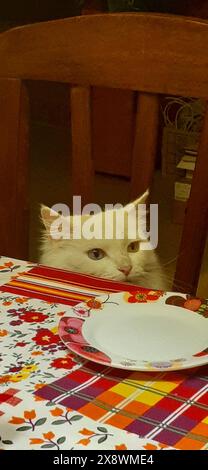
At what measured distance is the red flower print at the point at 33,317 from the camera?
34.2 inches

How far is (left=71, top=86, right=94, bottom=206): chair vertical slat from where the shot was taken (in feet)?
4.09

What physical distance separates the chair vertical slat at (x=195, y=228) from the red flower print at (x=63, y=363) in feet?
1.57

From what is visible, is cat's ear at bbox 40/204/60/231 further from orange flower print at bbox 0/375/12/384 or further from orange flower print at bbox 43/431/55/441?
orange flower print at bbox 43/431/55/441

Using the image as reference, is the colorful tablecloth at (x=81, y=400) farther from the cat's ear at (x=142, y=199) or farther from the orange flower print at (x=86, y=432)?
the cat's ear at (x=142, y=199)

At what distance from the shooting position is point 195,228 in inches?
46.6

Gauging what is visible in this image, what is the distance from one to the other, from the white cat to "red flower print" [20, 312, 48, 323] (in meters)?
0.35

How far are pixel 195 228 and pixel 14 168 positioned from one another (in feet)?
1.23

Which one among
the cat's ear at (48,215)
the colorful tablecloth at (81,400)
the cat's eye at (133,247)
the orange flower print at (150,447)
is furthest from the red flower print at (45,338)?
the cat's eye at (133,247)

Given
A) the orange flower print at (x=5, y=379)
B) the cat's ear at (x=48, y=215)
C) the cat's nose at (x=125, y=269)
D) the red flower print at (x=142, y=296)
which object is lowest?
the cat's nose at (x=125, y=269)

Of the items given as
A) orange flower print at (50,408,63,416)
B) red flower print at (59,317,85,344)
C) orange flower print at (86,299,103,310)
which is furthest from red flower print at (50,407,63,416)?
orange flower print at (86,299,103,310)

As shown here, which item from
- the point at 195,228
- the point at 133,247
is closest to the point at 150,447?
the point at 195,228

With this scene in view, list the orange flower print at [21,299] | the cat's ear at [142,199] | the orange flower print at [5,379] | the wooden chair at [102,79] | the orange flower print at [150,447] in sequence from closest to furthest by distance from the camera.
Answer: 1. the orange flower print at [150,447]
2. the orange flower print at [5,379]
3. the orange flower print at [21,299]
4. the wooden chair at [102,79]
5. the cat's ear at [142,199]
